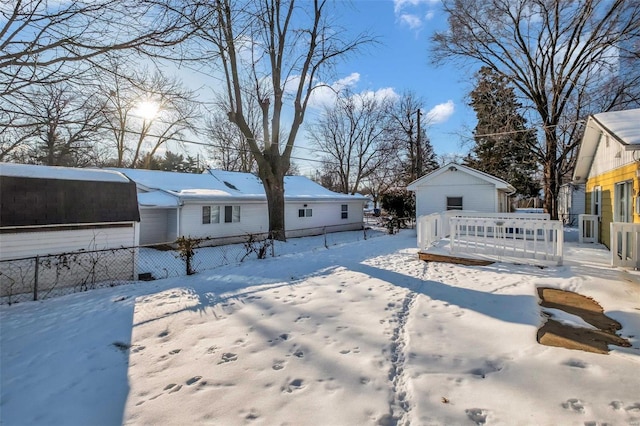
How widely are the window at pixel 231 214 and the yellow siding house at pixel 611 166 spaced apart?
531 inches

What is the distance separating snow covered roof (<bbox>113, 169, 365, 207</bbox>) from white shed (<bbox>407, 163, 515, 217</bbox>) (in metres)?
5.98

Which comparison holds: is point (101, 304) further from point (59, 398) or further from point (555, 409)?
point (555, 409)

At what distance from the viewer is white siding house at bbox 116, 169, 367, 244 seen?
43.9 feet

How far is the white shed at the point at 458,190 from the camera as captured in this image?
1431 centimetres

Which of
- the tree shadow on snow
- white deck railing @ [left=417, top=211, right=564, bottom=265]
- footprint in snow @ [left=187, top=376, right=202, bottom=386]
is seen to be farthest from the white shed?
footprint in snow @ [left=187, top=376, right=202, bottom=386]

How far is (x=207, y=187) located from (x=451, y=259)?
41.2 feet

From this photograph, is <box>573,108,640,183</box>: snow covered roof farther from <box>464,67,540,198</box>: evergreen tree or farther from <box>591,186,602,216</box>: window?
<box>464,67,540,198</box>: evergreen tree

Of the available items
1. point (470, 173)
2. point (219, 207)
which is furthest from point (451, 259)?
point (219, 207)

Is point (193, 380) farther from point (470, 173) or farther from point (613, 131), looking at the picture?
point (470, 173)

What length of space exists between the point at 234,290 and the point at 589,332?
531 cm

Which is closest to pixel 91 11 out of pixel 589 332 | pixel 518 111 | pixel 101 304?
pixel 101 304

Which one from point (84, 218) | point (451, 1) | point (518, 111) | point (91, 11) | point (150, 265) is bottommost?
point (150, 265)

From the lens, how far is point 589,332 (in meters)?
3.59

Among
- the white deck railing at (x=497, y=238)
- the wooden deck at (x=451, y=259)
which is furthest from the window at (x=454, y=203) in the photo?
the wooden deck at (x=451, y=259)
